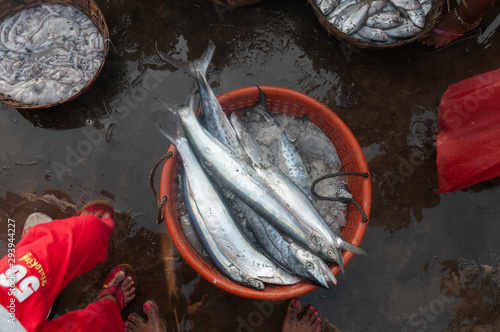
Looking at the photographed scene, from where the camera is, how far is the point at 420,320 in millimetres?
3277

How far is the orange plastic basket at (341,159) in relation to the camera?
249 cm

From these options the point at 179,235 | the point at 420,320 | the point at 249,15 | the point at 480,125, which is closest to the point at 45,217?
the point at 179,235

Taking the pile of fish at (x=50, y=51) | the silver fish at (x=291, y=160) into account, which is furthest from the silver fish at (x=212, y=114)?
the pile of fish at (x=50, y=51)

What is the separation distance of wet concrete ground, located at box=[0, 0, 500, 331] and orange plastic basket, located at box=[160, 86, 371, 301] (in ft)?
2.33

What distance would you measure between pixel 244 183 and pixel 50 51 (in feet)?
8.83

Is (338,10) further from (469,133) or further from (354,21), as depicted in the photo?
(469,133)

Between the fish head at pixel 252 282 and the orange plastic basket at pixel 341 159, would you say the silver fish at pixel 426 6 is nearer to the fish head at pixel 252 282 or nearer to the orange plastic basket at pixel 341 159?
the orange plastic basket at pixel 341 159

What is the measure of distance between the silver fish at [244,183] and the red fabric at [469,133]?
159 centimetres

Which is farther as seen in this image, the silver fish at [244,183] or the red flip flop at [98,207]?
the red flip flop at [98,207]

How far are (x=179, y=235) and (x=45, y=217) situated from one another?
1.75 meters

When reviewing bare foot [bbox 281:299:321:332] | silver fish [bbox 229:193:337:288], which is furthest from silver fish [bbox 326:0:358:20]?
bare foot [bbox 281:299:321:332]

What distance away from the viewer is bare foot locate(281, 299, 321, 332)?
318 centimetres

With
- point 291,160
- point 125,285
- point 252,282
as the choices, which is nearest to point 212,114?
point 291,160

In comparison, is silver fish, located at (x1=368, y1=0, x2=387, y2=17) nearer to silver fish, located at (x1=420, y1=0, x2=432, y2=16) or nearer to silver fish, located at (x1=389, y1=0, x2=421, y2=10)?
silver fish, located at (x1=389, y1=0, x2=421, y2=10)
